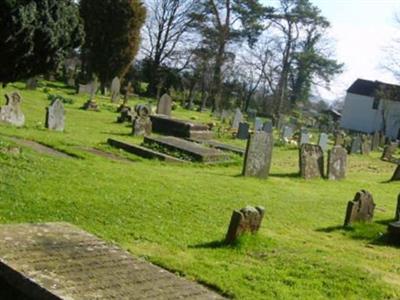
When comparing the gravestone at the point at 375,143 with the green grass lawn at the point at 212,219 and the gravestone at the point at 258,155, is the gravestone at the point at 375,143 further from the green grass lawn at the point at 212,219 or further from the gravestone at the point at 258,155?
the gravestone at the point at 258,155

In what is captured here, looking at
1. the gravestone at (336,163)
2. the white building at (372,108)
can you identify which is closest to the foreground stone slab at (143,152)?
the gravestone at (336,163)

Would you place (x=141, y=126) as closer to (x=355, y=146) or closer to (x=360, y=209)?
(x=360, y=209)

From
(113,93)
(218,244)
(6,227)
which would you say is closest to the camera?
(6,227)

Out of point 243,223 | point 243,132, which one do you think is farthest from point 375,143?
point 243,223

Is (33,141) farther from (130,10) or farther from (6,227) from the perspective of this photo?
(130,10)

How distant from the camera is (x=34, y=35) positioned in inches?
411

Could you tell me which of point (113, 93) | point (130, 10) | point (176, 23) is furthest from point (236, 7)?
point (113, 93)

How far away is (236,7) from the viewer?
55.1m

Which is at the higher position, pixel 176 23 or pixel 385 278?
pixel 176 23

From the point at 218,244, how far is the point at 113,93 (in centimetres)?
2857

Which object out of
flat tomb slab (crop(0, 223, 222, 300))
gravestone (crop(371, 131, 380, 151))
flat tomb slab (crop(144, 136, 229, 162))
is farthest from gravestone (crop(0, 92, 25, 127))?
gravestone (crop(371, 131, 380, 151))

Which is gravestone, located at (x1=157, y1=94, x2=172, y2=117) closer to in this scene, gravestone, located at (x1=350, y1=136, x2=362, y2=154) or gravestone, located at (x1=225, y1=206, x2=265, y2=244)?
gravestone, located at (x1=350, y1=136, x2=362, y2=154)

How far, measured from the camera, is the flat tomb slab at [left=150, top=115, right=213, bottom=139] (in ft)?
70.4

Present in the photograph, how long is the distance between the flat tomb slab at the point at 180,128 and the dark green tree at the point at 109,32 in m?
20.8
